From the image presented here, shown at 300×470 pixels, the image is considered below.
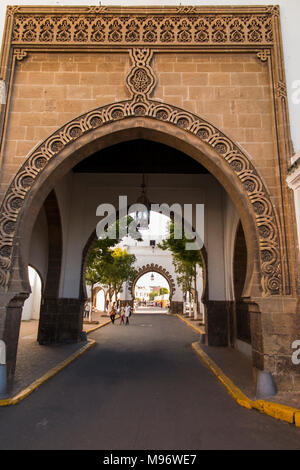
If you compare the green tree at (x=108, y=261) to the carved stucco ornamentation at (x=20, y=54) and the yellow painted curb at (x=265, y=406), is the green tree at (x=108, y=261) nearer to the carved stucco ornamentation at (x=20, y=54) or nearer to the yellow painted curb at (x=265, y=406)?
the carved stucco ornamentation at (x=20, y=54)

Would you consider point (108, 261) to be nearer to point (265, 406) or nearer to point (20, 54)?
point (20, 54)

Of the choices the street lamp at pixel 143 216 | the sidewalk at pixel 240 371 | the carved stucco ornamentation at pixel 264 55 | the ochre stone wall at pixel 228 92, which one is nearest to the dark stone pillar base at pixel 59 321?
the street lamp at pixel 143 216

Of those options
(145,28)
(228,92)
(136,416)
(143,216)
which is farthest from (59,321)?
(145,28)

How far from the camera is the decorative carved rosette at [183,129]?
14.3 feet

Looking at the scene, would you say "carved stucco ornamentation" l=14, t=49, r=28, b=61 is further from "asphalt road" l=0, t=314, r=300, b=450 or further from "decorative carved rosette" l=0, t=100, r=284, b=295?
"asphalt road" l=0, t=314, r=300, b=450

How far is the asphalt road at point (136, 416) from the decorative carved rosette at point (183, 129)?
66.3 inches

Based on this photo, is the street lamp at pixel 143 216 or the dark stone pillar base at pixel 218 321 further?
the dark stone pillar base at pixel 218 321

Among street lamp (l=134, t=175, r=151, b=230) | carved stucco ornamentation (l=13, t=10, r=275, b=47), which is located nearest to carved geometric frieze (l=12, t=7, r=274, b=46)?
carved stucco ornamentation (l=13, t=10, r=275, b=47)

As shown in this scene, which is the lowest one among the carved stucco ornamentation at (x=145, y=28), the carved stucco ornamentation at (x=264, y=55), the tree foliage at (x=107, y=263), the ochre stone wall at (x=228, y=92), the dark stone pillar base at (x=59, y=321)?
the dark stone pillar base at (x=59, y=321)

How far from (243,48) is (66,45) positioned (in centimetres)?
316

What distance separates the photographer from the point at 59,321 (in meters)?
8.41
